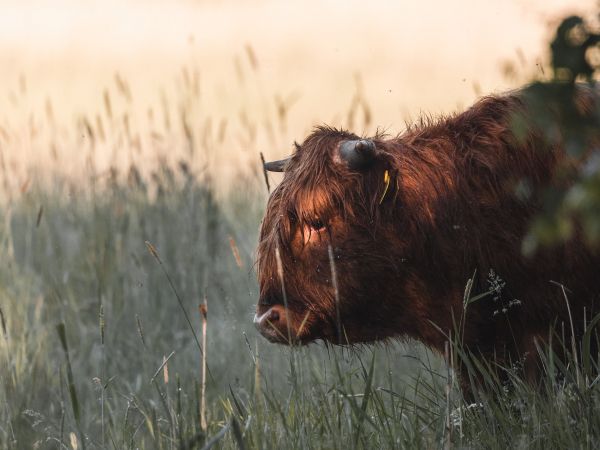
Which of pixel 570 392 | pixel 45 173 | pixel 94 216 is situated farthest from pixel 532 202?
pixel 45 173

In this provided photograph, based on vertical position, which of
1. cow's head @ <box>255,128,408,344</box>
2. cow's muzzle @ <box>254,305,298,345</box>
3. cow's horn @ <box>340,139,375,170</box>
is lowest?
cow's muzzle @ <box>254,305,298,345</box>

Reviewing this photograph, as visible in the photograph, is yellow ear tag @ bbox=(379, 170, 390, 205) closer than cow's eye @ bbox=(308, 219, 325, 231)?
Yes

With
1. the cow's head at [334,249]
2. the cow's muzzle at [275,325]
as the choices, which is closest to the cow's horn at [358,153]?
the cow's head at [334,249]

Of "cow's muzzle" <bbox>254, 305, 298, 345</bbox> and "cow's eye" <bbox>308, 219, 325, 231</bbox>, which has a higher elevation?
"cow's eye" <bbox>308, 219, 325, 231</bbox>

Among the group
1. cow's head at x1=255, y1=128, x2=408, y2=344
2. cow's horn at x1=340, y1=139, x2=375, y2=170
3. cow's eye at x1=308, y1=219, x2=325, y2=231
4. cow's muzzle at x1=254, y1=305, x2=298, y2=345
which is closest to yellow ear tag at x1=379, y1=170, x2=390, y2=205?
cow's head at x1=255, y1=128, x2=408, y2=344

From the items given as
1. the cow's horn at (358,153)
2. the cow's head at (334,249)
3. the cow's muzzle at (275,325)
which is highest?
the cow's horn at (358,153)

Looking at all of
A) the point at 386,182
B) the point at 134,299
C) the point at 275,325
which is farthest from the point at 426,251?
the point at 134,299

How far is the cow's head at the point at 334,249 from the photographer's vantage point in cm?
412

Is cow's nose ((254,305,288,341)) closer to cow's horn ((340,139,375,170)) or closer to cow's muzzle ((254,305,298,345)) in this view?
cow's muzzle ((254,305,298,345))

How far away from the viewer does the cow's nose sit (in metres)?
4.10

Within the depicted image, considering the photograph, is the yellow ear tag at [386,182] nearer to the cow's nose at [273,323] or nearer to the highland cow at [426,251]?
the highland cow at [426,251]

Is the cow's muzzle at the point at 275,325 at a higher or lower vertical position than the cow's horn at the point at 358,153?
lower

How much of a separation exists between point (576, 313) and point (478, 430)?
72 cm

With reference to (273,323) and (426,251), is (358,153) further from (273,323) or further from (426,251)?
(273,323)
